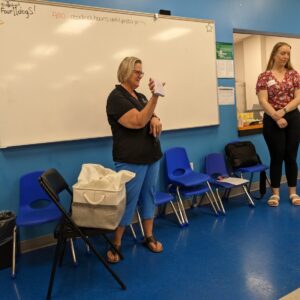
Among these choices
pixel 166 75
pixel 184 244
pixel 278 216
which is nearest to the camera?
pixel 184 244

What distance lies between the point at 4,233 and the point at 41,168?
628 mm

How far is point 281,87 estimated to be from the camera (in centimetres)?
338

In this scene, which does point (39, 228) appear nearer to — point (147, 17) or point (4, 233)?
point (4, 233)

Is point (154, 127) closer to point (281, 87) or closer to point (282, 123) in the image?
point (282, 123)

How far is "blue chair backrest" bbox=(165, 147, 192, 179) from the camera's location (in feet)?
11.1

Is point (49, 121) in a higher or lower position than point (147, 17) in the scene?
lower

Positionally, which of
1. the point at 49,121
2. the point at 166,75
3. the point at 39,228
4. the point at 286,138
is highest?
the point at 166,75

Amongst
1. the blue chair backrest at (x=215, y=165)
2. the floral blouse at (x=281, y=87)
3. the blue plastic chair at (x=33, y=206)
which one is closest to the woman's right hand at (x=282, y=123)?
the floral blouse at (x=281, y=87)

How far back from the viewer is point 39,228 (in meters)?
2.84

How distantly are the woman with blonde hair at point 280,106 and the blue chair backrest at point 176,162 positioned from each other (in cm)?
94

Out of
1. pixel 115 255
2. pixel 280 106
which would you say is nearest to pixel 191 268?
pixel 115 255

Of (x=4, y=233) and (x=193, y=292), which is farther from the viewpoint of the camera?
(x=4, y=233)

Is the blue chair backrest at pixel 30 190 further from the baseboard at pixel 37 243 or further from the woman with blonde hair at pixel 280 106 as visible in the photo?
the woman with blonde hair at pixel 280 106

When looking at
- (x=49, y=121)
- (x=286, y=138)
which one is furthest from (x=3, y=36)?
(x=286, y=138)
